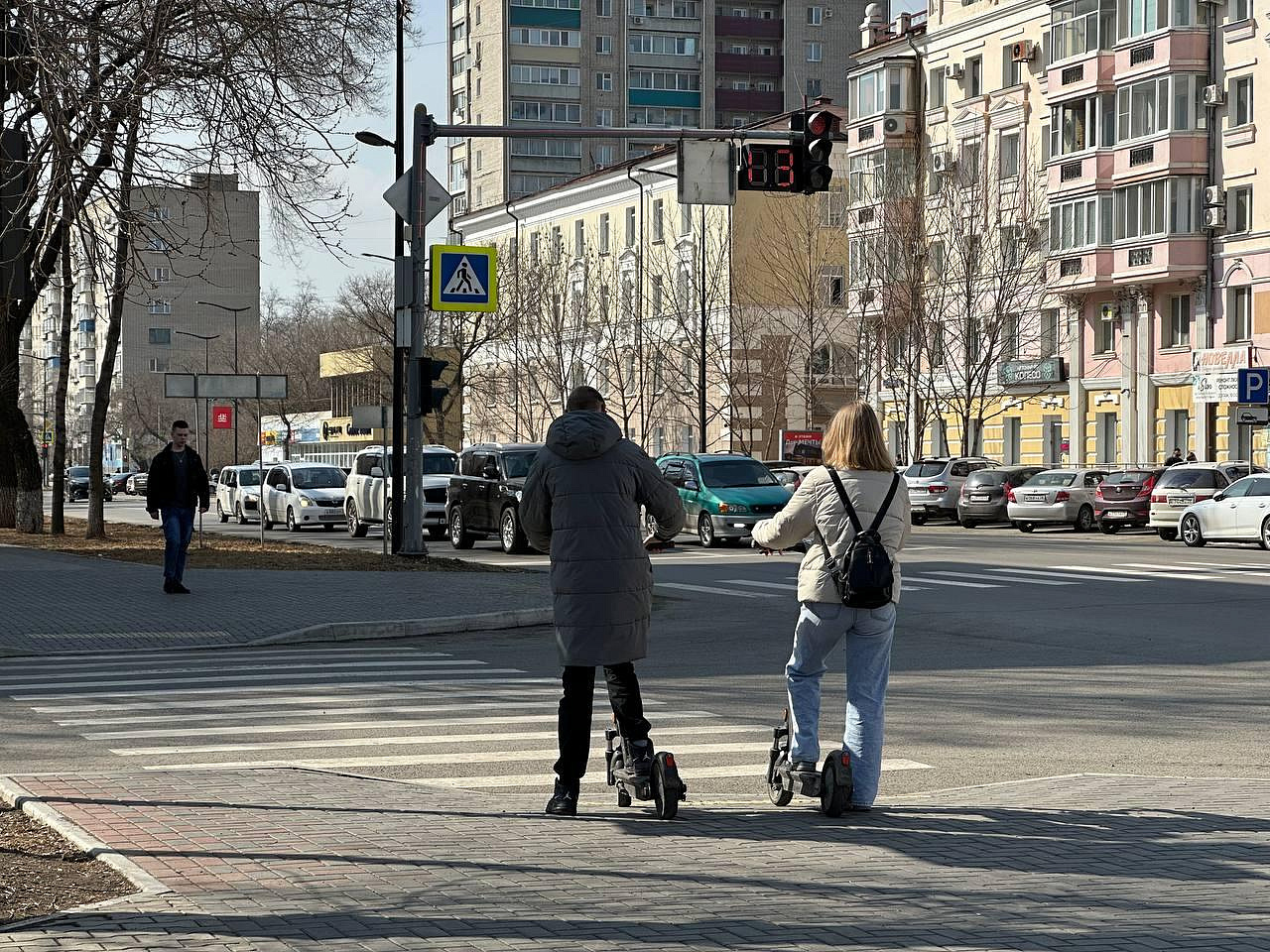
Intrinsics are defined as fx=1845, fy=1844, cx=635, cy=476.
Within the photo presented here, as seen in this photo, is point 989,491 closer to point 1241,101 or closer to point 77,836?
point 1241,101

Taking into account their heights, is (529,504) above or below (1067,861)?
above

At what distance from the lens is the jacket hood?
319 inches

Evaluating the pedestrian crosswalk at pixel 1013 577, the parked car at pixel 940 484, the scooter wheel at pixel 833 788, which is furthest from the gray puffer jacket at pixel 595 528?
the parked car at pixel 940 484

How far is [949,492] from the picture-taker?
51.8 m

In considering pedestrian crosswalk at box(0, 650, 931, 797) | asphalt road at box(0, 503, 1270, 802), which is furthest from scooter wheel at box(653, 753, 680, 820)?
pedestrian crosswalk at box(0, 650, 931, 797)

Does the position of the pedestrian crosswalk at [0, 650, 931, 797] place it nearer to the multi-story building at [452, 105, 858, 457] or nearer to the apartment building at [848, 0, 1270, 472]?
→ the apartment building at [848, 0, 1270, 472]

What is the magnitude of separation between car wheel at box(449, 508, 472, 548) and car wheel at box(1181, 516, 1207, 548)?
1471cm

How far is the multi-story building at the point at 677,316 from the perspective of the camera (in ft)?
231

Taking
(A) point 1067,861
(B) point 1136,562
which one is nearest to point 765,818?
(A) point 1067,861

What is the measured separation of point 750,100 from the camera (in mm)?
121250

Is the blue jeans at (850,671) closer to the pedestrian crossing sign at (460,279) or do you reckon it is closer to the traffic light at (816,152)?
the traffic light at (816,152)

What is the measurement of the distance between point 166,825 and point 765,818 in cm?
252

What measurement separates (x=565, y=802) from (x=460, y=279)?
1838 cm

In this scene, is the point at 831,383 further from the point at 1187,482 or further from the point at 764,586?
the point at 764,586
